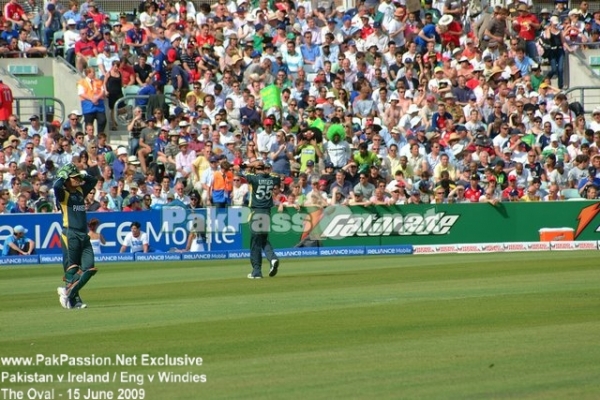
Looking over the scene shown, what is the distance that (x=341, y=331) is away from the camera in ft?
41.2

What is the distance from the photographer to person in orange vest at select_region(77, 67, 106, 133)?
29.6 meters

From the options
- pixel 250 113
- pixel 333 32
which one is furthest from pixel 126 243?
pixel 333 32

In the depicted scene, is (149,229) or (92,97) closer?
(149,229)

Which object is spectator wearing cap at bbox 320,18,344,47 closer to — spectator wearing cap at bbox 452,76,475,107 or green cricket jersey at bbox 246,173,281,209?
spectator wearing cap at bbox 452,76,475,107

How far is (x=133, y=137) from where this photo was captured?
95.8ft

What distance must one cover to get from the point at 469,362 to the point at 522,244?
16929 millimetres

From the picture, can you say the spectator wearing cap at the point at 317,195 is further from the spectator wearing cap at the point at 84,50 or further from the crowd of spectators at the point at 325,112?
the spectator wearing cap at the point at 84,50

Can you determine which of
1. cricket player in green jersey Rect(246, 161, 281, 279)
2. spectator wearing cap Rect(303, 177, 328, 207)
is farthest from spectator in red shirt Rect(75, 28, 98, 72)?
cricket player in green jersey Rect(246, 161, 281, 279)

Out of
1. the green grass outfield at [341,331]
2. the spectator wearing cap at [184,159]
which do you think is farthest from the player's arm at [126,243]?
the green grass outfield at [341,331]

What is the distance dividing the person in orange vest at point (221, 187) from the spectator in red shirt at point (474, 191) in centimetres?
554

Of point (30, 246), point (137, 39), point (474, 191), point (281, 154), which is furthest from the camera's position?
point (137, 39)

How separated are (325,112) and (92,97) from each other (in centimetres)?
576

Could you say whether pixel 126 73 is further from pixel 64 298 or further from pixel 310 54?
pixel 64 298

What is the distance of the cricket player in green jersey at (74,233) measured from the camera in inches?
598
